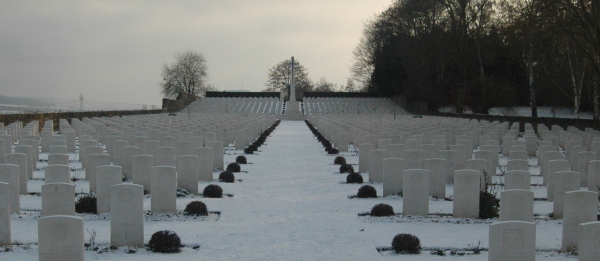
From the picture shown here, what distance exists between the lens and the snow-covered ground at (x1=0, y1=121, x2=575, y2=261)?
823cm

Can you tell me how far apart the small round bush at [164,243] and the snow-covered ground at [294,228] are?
0.34 ft

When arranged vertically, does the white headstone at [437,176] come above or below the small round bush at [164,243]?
above

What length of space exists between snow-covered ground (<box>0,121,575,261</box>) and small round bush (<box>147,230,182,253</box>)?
0.34 feet

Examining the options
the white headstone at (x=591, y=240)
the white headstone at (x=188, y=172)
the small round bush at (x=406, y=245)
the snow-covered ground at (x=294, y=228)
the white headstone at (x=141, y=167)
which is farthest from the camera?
the white headstone at (x=188, y=172)

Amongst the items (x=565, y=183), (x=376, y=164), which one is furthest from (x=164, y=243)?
(x=376, y=164)

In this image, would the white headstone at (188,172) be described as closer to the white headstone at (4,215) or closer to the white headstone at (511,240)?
the white headstone at (4,215)

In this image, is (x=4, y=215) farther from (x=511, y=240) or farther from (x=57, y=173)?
(x=511, y=240)

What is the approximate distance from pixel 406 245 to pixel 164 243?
3216 mm

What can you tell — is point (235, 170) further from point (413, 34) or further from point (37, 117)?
point (413, 34)

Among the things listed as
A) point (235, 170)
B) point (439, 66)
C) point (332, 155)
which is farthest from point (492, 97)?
point (235, 170)

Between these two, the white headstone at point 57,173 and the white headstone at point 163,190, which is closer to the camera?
the white headstone at point 163,190

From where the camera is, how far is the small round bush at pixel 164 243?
8297mm

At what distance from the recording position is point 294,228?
32.1 ft

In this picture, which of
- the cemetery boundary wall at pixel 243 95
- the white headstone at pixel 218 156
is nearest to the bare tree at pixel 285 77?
the cemetery boundary wall at pixel 243 95
